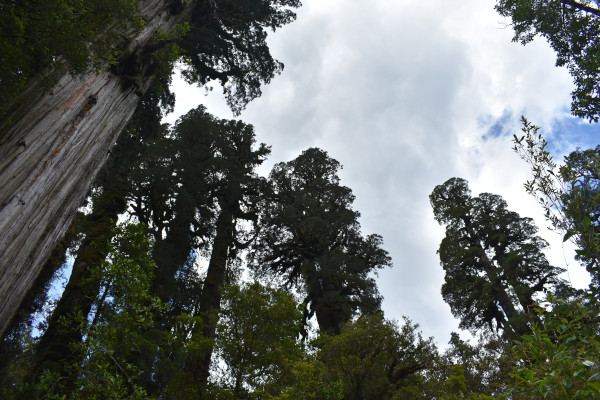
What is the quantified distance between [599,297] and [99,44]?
5371mm

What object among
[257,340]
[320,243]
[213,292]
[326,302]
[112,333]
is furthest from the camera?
[320,243]

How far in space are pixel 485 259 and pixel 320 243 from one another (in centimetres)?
921

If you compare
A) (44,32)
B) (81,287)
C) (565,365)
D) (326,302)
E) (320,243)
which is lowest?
(565,365)

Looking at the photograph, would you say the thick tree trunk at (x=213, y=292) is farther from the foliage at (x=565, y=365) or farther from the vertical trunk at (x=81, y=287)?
the foliage at (x=565, y=365)

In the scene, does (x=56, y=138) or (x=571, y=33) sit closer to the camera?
(x=56, y=138)

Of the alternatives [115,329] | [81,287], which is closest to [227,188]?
[81,287]

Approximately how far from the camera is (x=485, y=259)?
1911cm

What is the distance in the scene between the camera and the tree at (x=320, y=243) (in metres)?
16.9

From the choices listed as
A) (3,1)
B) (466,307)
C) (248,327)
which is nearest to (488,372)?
(466,307)

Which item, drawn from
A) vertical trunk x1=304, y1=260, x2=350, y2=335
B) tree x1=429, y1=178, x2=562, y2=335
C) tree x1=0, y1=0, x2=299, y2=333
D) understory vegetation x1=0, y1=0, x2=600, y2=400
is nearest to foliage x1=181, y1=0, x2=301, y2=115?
understory vegetation x1=0, y1=0, x2=600, y2=400

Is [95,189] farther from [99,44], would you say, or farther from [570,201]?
[570,201]

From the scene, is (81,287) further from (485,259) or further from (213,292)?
(485,259)

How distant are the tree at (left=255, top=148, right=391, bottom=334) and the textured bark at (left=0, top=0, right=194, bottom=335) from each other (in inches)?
532

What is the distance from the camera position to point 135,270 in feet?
21.6
